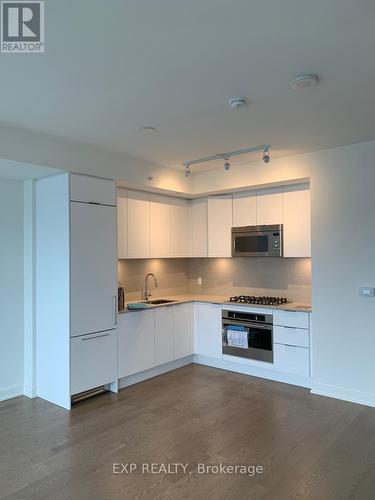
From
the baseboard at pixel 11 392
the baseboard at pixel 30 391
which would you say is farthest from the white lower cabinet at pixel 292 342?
the baseboard at pixel 11 392

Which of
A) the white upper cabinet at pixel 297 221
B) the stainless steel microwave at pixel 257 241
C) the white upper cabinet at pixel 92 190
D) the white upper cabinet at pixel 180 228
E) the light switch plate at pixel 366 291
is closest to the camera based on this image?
the light switch plate at pixel 366 291

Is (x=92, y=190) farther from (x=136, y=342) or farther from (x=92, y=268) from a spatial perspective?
(x=136, y=342)

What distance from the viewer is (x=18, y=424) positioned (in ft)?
11.1

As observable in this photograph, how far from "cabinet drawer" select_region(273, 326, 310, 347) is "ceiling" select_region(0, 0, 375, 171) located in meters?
2.13

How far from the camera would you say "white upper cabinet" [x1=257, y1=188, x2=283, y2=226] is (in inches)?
182

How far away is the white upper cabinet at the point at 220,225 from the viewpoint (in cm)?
514

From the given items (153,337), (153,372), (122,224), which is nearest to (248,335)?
(153,337)

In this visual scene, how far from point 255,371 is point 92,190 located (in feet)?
9.85

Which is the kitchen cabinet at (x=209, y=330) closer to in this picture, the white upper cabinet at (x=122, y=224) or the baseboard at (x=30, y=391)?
the white upper cabinet at (x=122, y=224)

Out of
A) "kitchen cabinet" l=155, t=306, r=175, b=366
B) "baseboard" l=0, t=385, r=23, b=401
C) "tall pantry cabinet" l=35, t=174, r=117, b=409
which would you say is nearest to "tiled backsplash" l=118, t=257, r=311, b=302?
"kitchen cabinet" l=155, t=306, r=175, b=366

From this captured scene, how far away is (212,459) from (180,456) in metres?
0.25

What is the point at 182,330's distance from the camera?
5043 mm

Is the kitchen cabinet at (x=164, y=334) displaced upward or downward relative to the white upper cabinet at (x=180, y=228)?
downward

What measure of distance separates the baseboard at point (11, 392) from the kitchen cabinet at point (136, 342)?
1.13m
